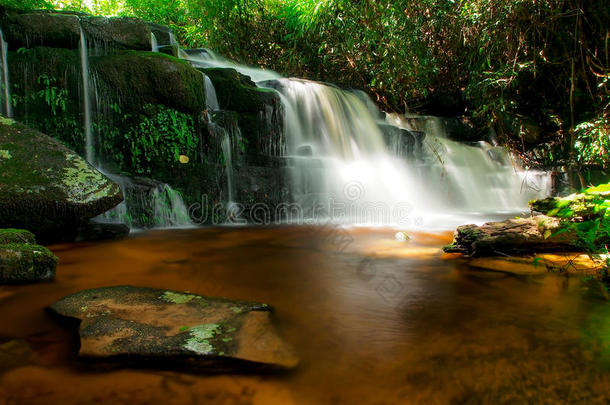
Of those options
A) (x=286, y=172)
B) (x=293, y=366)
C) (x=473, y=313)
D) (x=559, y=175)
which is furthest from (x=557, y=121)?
(x=293, y=366)

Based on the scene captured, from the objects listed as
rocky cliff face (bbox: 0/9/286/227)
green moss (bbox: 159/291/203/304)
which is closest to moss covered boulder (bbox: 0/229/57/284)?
green moss (bbox: 159/291/203/304)

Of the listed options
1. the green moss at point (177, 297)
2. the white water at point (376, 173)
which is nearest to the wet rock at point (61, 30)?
the white water at point (376, 173)

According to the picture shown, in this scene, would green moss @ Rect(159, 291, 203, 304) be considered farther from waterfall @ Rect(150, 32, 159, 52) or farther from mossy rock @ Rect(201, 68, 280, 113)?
waterfall @ Rect(150, 32, 159, 52)

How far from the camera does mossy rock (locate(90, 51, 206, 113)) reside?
633cm

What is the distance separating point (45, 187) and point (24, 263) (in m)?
1.78

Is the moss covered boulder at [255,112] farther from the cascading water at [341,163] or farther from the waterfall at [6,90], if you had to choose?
the waterfall at [6,90]

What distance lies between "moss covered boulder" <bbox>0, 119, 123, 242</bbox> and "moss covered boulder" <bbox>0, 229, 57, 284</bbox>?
48.5 inches

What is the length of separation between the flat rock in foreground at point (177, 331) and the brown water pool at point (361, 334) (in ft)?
0.23

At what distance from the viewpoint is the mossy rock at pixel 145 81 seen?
20.8 feet

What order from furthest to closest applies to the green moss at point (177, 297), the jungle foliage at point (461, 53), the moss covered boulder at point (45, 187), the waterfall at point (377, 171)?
the waterfall at point (377, 171) < the jungle foliage at point (461, 53) < the moss covered boulder at point (45, 187) < the green moss at point (177, 297)

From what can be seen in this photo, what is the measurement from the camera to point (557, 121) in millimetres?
11094

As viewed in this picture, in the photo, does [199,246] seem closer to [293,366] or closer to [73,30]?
[293,366]

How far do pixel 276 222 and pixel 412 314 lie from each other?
452cm

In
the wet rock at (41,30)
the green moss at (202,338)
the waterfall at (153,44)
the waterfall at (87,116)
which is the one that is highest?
the waterfall at (153,44)
